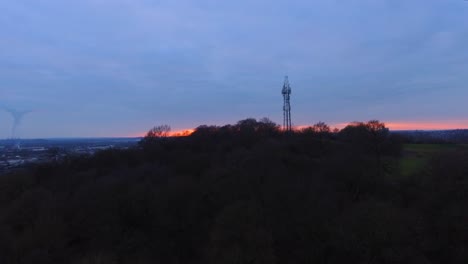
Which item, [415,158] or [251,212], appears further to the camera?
[415,158]

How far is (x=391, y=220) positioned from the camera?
15.2 metres

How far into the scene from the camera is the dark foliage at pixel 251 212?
50.7 ft

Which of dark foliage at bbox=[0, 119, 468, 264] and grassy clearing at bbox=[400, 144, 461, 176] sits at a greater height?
grassy clearing at bbox=[400, 144, 461, 176]

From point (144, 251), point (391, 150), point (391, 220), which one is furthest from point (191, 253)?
point (391, 150)

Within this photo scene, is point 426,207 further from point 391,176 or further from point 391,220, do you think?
point 391,176

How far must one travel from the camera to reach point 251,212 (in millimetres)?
16859

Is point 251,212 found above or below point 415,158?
below

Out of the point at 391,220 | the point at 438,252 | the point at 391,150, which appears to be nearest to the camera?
the point at 391,220

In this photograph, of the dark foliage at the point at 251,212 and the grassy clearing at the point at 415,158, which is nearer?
the dark foliage at the point at 251,212

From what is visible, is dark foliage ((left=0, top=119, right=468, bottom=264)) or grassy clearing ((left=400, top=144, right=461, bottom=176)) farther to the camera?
grassy clearing ((left=400, top=144, right=461, bottom=176))

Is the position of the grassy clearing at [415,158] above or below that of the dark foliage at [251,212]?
above

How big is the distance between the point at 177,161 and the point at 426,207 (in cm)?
1865

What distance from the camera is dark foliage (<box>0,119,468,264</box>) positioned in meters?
15.5

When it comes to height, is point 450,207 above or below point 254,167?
below
